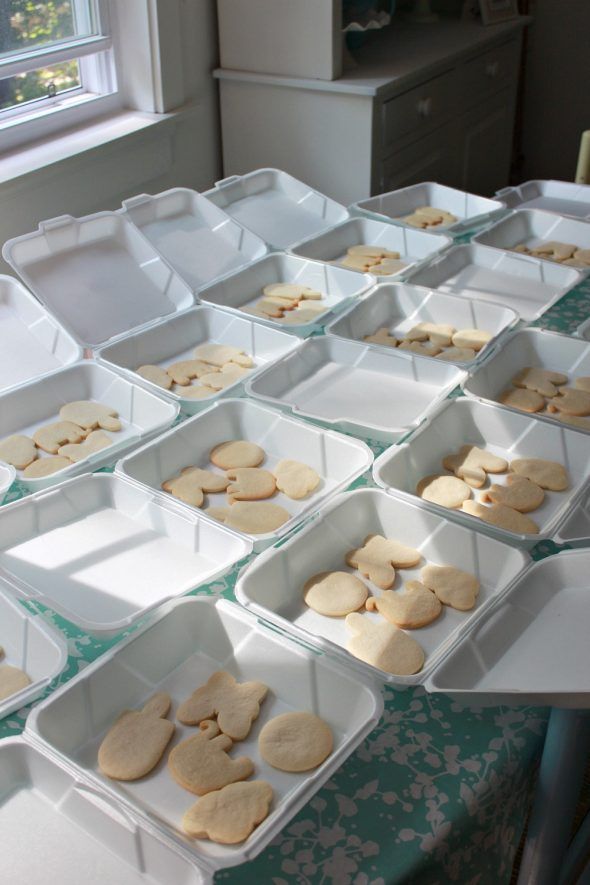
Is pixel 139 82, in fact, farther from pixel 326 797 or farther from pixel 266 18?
pixel 326 797

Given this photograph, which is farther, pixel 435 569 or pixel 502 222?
pixel 502 222

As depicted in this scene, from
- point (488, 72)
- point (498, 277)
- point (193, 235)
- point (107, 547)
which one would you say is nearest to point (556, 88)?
point (488, 72)

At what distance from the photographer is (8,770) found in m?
0.79

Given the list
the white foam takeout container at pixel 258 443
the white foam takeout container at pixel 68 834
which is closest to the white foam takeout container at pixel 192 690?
the white foam takeout container at pixel 68 834

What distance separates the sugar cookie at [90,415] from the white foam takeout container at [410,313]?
16.3 inches

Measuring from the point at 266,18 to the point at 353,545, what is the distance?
1.87 m

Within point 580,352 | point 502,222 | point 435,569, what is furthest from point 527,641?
point 502,222

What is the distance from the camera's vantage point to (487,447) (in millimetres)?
1327

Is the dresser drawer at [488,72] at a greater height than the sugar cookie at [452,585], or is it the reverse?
the dresser drawer at [488,72]

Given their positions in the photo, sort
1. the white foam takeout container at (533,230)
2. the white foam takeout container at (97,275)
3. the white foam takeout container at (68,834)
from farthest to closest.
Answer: the white foam takeout container at (533,230) → the white foam takeout container at (97,275) → the white foam takeout container at (68,834)

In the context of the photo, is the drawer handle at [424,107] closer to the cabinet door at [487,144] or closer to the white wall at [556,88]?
the cabinet door at [487,144]

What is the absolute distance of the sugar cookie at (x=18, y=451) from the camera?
1.24m

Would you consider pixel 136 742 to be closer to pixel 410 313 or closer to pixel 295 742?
pixel 295 742

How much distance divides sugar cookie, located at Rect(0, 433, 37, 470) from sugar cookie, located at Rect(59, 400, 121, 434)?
3.0 inches
